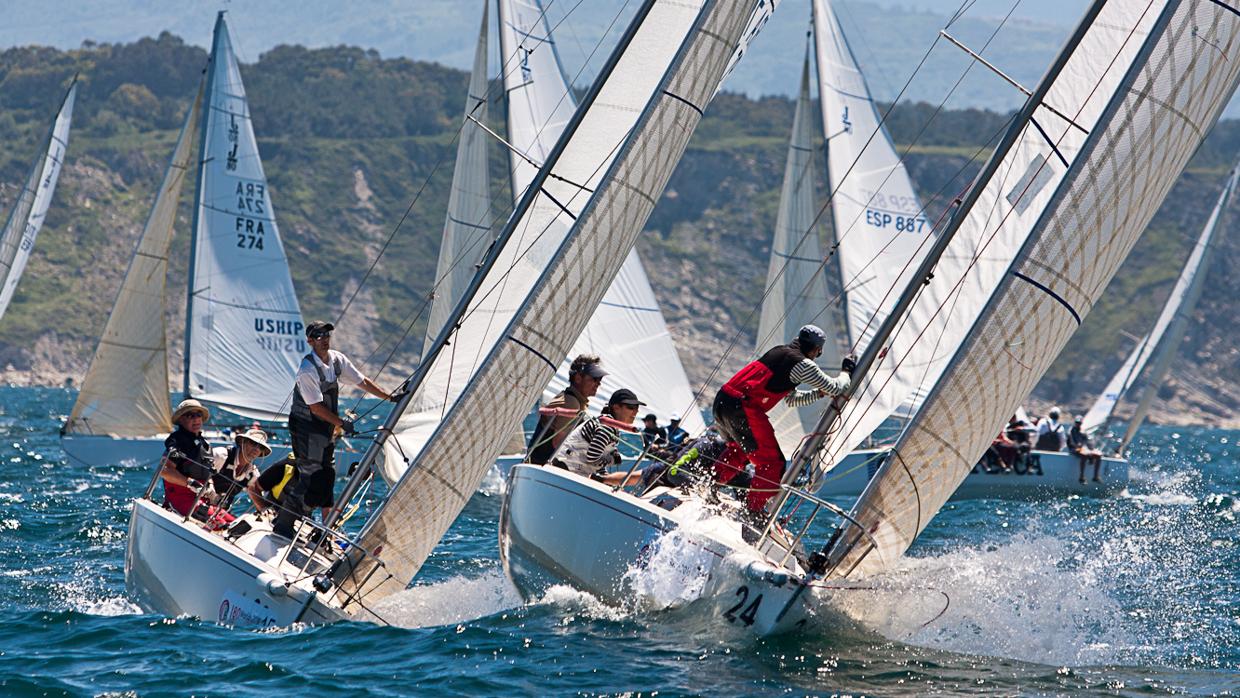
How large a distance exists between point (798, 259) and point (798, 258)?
0.03m

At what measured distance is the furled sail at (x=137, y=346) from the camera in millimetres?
23000

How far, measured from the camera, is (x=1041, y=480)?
23641 mm

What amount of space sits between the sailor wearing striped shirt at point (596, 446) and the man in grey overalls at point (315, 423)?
4.29ft

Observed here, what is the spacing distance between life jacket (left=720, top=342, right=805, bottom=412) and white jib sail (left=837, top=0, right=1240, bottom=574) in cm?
110

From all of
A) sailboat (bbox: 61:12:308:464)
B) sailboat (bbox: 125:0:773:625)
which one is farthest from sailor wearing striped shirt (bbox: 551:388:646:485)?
sailboat (bbox: 61:12:308:464)

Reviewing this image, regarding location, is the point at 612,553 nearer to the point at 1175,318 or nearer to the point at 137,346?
the point at 137,346

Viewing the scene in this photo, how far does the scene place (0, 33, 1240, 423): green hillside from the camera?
10100cm

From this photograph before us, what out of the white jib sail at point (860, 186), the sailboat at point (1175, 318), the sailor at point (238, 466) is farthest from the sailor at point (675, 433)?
the sailboat at point (1175, 318)

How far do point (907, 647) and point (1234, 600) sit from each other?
408cm

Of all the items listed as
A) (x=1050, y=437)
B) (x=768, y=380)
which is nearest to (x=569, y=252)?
(x=768, y=380)

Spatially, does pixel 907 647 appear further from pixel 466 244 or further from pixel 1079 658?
pixel 466 244

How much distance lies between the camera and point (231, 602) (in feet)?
31.2

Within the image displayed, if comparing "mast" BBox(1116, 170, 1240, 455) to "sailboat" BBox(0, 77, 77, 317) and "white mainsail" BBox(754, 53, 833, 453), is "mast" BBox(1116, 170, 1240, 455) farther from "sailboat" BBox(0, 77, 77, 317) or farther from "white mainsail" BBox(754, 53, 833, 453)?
"sailboat" BBox(0, 77, 77, 317)

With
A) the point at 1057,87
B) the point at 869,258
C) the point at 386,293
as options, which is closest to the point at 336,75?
the point at 386,293
